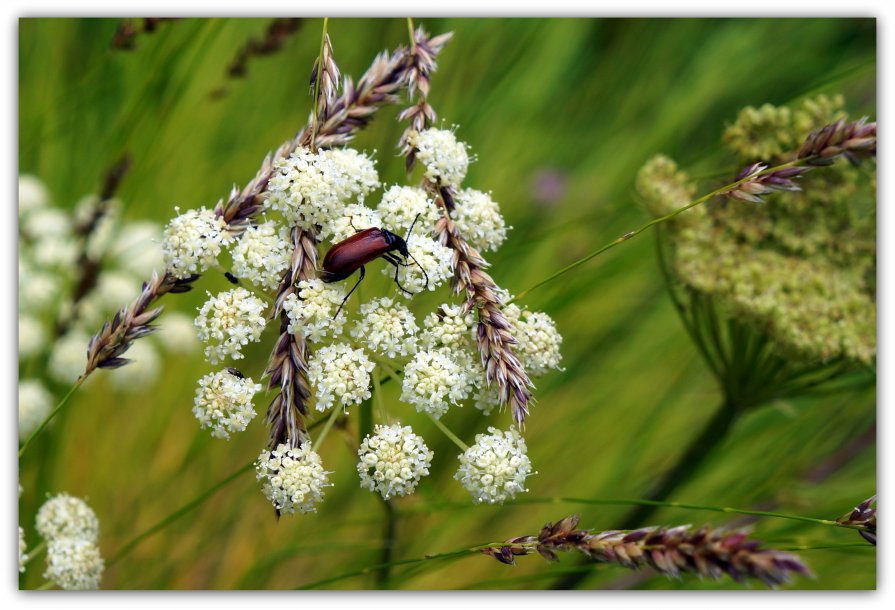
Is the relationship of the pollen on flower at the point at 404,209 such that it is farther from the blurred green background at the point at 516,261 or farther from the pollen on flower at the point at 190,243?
the blurred green background at the point at 516,261

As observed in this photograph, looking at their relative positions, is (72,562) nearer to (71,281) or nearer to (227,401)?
(227,401)

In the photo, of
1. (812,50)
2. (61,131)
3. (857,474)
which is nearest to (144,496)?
(61,131)

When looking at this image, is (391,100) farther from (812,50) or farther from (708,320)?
(812,50)

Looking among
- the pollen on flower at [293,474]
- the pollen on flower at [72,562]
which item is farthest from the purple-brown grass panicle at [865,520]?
the pollen on flower at [72,562]

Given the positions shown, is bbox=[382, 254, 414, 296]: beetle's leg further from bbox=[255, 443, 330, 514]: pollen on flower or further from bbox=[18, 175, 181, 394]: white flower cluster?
bbox=[18, 175, 181, 394]: white flower cluster

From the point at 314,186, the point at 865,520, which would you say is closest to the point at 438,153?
the point at 314,186

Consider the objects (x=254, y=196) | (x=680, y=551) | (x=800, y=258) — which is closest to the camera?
(x=680, y=551)

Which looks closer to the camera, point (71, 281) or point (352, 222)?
point (352, 222)
